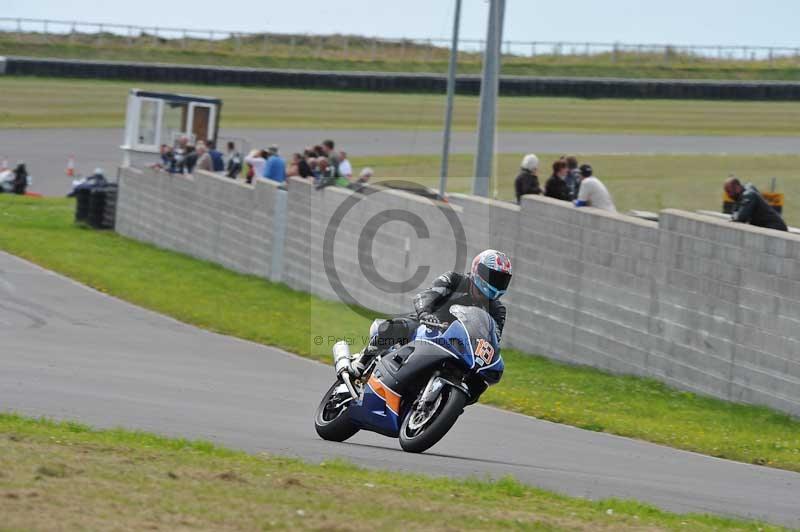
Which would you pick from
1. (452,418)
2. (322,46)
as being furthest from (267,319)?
(322,46)

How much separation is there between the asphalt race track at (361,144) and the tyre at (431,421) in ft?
114

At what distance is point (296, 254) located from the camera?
25547 mm

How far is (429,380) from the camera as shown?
1029 cm

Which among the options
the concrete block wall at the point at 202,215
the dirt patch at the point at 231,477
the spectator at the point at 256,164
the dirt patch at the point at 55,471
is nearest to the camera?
the dirt patch at the point at 55,471

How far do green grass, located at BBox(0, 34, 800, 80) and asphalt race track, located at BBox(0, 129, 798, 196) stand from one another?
936 cm

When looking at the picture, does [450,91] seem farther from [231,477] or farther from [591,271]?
[231,477]

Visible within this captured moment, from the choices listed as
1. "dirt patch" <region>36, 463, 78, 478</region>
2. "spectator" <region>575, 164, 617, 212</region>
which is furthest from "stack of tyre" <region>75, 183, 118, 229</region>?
"dirt patch" <region>36, 463, 78, 478</region>

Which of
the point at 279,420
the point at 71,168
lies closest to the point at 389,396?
the point at 279,420

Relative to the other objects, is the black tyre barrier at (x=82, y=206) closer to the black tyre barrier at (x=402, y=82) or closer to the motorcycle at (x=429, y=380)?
the black tyre barrier at (x=402, y=82)

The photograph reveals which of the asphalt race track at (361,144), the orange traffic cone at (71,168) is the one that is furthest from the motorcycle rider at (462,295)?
the orange traffic cone at (71,168)

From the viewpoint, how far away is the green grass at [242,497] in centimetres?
670

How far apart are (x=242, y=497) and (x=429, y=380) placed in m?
3.19

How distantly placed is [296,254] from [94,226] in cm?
1080

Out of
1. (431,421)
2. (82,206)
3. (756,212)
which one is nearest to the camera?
(431,421)
